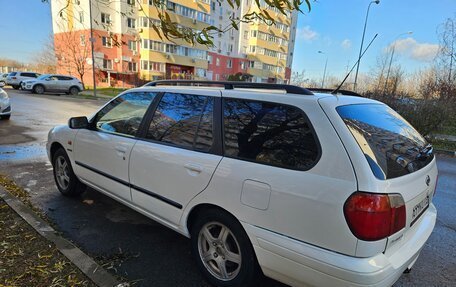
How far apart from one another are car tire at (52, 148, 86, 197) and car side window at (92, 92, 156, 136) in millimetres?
915

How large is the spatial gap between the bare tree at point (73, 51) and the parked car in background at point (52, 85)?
34.8ft

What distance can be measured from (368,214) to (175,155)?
1646 millimetres

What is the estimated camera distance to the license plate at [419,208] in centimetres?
221

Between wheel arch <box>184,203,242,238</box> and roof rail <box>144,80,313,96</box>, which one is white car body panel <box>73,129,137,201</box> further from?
wheel arch <box>184,203,242,238</box>

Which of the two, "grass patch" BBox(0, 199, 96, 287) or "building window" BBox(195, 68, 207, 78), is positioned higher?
"building window" BBox(195, 68, 207, 78)

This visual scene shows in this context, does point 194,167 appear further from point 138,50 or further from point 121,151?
point 138,50

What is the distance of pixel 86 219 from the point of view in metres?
3.78

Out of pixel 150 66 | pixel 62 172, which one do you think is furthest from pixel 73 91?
pixel 62 172

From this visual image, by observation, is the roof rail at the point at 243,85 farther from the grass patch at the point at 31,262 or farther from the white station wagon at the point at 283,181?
the grass patch at the point at 31,262

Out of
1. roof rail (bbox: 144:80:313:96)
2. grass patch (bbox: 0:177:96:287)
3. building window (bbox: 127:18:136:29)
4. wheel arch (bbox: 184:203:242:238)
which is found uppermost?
building window (bbox: 127:18:136:29)

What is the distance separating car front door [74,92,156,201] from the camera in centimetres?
332

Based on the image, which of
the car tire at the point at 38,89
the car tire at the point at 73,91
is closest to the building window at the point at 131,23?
the car tire at the point at 73,91

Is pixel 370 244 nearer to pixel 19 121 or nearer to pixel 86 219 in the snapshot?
pixel 86 219

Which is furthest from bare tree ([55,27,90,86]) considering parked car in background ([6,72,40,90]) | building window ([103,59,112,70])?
parked car in background ([6,72,40,90])
